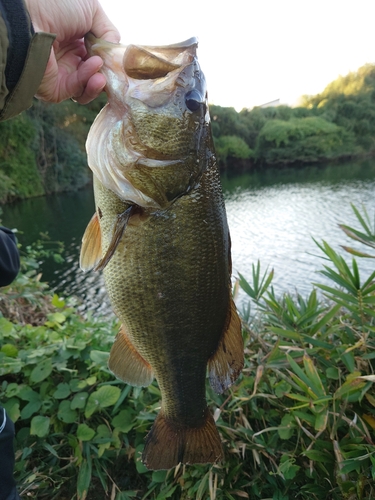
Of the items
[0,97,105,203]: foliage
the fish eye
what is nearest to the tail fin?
the fish eye

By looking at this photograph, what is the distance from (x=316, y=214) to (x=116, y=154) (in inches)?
772

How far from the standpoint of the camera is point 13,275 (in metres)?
2.13

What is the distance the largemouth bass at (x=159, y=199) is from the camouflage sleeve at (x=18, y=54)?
0.24 meters

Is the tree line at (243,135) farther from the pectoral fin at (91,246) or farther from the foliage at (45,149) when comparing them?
the pectoral fin at (91,246)

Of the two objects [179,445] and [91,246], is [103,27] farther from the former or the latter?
[179,445]

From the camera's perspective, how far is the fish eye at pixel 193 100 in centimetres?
150

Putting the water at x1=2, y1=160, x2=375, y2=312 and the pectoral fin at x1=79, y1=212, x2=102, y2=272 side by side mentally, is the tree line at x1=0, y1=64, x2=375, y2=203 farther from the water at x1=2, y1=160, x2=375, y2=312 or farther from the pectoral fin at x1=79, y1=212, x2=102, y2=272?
the pectoral fin at x1=79, y1=212, x2=102, y2=272

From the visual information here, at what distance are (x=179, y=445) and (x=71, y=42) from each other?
6.58 ft

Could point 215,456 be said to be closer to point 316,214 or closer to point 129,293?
point 129,293

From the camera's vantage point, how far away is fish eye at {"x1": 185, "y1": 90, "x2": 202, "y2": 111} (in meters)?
1.50

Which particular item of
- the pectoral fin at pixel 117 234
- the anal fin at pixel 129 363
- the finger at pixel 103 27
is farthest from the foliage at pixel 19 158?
the pectoral fin at pixel 117 234

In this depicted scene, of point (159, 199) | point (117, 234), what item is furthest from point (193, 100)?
point (117, 234)

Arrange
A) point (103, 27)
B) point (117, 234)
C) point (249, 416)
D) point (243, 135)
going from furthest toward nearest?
point (243, 135) → point (249, 416) → point (103, 27) → point (117, 234)

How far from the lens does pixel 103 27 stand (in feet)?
5.14
